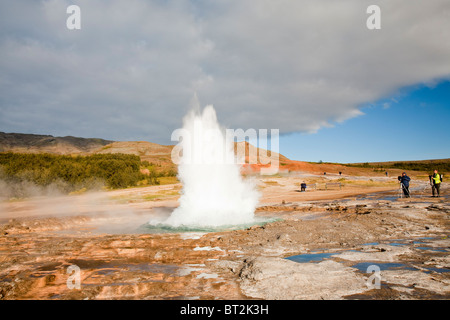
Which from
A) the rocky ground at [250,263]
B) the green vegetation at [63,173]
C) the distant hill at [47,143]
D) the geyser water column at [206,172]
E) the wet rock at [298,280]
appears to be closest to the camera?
the wet rock at [298,280]

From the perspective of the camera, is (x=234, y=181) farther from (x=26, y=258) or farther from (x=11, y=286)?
(x=11, y=286)

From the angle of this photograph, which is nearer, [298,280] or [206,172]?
[298,280]

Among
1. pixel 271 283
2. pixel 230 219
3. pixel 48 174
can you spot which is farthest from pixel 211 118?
pixel 48 174

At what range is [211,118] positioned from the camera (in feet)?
50.7

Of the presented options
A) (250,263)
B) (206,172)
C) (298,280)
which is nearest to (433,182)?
(206,172)

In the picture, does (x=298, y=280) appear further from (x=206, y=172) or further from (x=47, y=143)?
(x=47, y=143)

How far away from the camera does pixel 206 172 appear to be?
15211 mm

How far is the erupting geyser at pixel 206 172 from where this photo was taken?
15008 mm

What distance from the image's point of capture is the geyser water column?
1501cm

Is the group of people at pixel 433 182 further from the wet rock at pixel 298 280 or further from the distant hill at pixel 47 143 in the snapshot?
the distant hill at pixel 47 143

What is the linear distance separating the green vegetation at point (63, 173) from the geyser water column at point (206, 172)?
2747cm

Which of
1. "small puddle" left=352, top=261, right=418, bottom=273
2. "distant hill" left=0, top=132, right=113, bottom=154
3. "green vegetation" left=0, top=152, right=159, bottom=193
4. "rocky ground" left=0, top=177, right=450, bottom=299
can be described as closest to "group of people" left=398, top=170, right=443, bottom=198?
"rocky ground" left=0, top=177, right=450, bottom=299

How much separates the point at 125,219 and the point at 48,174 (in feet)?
80.1

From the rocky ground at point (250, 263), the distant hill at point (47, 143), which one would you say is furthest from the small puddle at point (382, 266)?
the distant hill at point (47, 143)
